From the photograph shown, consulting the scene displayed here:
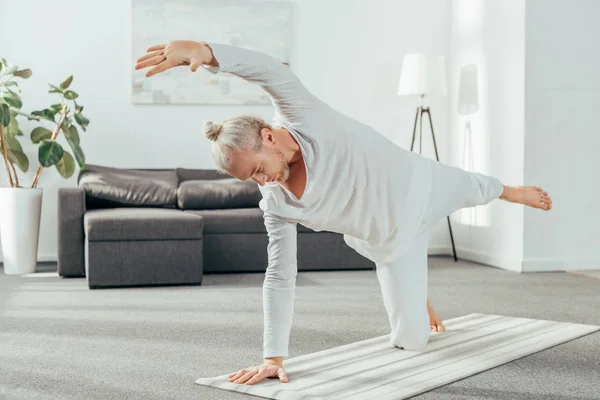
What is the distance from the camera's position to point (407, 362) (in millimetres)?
2781

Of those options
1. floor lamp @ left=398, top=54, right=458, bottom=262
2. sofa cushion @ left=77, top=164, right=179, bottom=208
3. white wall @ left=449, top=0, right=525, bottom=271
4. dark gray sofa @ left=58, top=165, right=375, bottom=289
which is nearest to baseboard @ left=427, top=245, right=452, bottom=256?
white wall @ left=449, top=0, right=525, bottom=271

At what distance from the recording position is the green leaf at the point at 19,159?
18.9ft

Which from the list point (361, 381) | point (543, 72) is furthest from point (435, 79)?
point (361, 381)

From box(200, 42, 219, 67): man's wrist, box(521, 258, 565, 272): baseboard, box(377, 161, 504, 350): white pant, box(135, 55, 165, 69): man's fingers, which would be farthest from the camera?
box(521, 258, 565, 272): baseboard

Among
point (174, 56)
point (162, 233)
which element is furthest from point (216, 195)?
point (174, 56)

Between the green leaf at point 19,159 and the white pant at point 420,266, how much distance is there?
361 centimetres

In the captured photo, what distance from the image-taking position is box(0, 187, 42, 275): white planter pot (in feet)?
18.1

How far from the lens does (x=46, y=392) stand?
2.40m

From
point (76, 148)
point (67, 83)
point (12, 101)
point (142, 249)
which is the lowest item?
point (142, 249)

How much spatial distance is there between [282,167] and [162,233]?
268cm

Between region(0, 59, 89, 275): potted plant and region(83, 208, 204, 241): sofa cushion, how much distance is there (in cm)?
75

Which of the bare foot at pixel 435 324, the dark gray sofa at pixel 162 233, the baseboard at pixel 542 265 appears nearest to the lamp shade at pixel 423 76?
the dark gray sofa at pixel 162 233

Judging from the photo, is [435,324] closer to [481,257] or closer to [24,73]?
[481,257]

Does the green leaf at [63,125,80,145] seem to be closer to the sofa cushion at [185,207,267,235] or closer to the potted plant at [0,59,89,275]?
the potted plant at [0,59,89,275]
